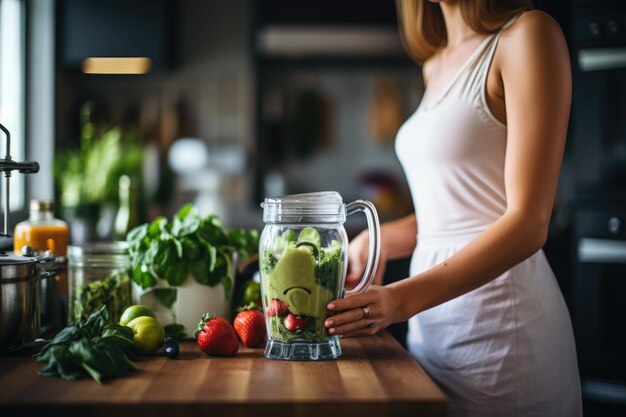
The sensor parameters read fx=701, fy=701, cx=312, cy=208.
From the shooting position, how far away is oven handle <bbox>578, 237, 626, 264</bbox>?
7.79ft

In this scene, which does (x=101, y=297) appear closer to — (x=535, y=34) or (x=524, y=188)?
(x=524, y=188)

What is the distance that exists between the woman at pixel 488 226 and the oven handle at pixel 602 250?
1134 mm

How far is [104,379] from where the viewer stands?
1.01 meters

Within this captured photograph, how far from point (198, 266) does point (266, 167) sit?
3184 millimetres

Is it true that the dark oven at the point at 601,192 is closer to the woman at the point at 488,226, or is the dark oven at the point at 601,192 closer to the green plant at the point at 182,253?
the woman at the point at 488,226

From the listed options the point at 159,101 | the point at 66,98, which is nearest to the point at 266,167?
the point at 159,101

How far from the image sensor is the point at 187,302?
4.36 ft

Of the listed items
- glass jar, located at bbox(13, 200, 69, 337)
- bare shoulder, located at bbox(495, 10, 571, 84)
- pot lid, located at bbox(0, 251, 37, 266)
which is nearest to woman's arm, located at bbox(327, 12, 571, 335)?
bare shoulder, located at bbox(495, 10, 571, 84)

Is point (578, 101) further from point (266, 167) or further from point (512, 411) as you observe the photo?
point (266, 167)

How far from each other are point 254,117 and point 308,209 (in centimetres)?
314

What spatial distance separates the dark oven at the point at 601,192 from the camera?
2365 mm

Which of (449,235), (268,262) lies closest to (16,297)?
(268,262)

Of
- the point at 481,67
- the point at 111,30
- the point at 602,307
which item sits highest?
the point at 111,30

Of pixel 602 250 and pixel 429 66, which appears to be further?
pixel 602 250
